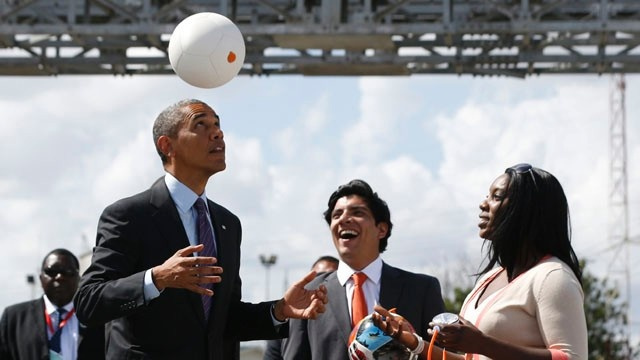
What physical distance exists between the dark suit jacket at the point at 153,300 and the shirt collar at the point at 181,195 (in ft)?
0.13

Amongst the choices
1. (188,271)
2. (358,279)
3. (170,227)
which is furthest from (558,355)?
(358,279)

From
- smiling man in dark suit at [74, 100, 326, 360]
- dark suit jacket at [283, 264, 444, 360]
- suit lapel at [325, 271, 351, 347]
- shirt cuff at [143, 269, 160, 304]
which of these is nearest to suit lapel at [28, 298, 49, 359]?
dark suit jacket at [283, 264, 444, 360]

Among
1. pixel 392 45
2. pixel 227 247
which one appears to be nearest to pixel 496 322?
pixel 227 247

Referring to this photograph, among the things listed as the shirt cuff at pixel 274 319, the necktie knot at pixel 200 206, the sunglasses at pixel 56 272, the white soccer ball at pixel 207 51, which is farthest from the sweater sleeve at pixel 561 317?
the sunglasses at pixel 56 272

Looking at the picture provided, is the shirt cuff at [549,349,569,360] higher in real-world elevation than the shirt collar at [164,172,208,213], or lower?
lower

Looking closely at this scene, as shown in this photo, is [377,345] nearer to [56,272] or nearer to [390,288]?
[390,288]

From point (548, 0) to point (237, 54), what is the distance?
32.4 feet

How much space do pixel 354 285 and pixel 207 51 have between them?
6.32ft

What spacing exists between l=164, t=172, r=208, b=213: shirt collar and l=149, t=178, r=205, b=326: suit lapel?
0.11 ft

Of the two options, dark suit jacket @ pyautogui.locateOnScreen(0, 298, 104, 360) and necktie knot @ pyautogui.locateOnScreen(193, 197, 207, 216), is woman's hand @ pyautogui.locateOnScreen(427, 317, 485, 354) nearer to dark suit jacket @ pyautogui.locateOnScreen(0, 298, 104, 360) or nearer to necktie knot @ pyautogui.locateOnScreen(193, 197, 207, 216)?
necktie knot @ pyautogui.locateOnScreen(193, 197, 207, 216)

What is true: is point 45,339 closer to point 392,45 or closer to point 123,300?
point 123,300

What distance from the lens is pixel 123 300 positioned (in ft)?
24.4

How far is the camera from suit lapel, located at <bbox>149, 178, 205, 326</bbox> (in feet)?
25.6

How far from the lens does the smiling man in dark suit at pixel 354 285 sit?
9508 millimetres
